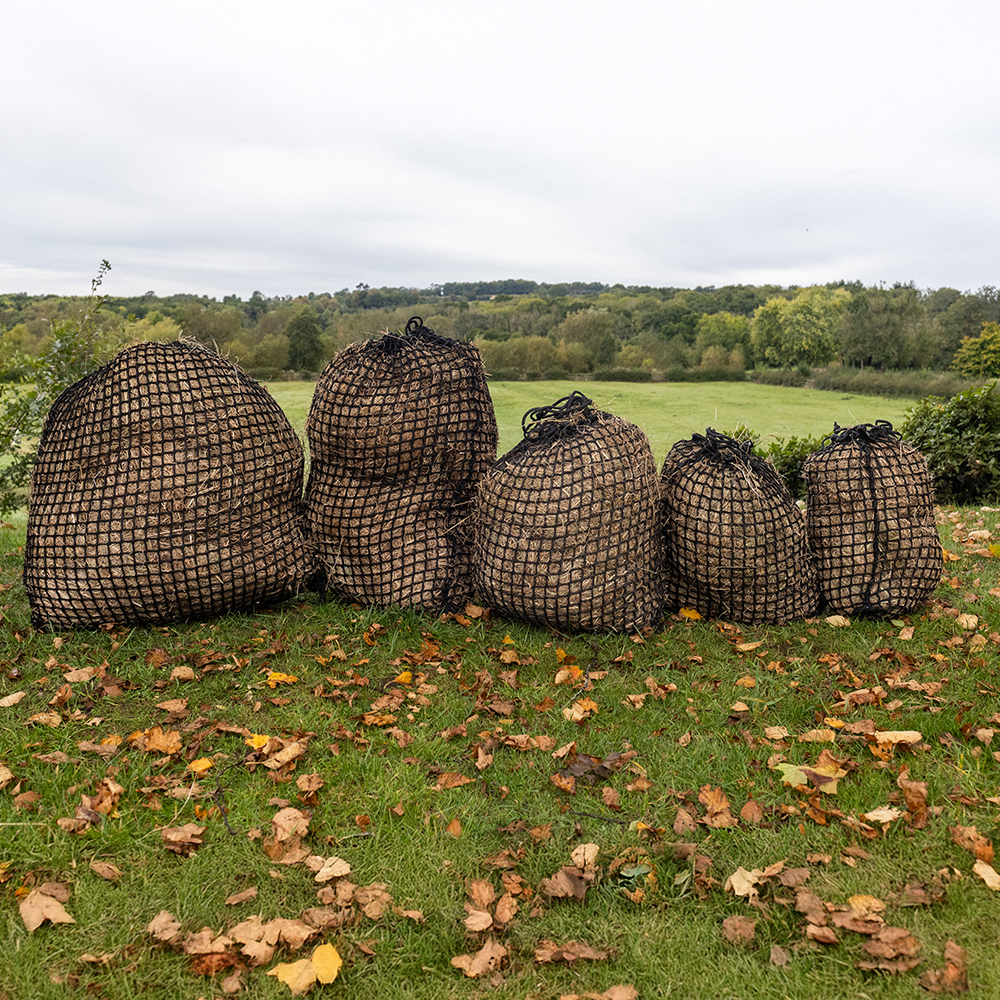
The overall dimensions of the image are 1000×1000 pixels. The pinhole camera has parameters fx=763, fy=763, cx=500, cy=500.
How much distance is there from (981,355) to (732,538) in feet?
163

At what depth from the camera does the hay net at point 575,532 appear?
4.60 metres

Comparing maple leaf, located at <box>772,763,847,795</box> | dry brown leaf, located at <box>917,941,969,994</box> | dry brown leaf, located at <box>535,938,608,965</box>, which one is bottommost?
dry brown leaf, located at <box>535,938,608,965</box>

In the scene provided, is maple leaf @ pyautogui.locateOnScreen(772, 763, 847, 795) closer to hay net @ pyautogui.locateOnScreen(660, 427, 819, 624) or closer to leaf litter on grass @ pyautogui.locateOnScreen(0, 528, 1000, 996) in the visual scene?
leaf litter on grass @ pyautogui.locateOnScreen(0, 528, 1000, 996)

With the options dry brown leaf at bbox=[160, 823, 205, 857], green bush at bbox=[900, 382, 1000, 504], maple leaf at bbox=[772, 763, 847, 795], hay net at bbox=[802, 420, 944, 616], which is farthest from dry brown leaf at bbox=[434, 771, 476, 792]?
green bush at bbox=[900, 382, 1000, 504]

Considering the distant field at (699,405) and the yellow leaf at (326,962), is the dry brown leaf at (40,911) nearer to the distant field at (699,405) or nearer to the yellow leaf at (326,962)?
the yellow leaf at (326,962)

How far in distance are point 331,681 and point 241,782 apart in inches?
35.7

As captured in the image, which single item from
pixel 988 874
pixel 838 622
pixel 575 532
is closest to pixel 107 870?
pixel 575 532

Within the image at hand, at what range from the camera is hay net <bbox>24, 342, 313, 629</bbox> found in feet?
15.2

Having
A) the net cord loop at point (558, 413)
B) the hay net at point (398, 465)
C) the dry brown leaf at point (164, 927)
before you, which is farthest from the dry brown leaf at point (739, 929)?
the net cord loop at point (558, 413)

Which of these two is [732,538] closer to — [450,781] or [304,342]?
[450,781]

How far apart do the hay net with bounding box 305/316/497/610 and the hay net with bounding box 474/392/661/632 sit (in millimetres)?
427

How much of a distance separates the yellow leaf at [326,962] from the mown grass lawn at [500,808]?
0.05 meters

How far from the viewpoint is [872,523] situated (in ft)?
16.1

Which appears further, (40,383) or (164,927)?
(40,383)
